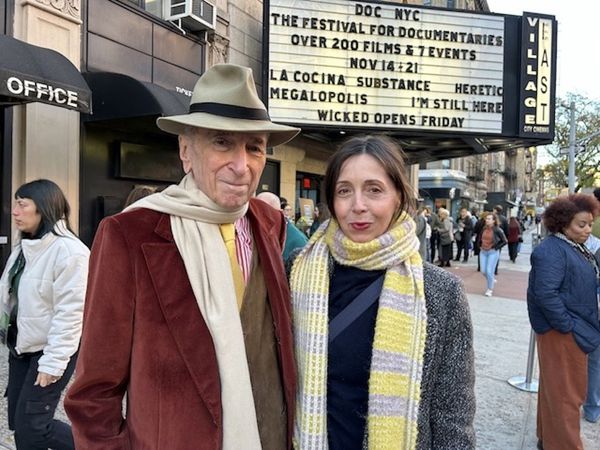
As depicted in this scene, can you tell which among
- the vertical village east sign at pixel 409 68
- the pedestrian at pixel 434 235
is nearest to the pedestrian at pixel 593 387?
the vertical village east sign at pixel 409 68

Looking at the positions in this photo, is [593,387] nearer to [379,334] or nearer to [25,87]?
[379,334]

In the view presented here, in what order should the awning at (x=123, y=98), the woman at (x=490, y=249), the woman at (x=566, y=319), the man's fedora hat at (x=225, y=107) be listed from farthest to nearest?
the woman at (x=490, y=249) → the awning at (x=123, y=98) → the woman at (x=566, y=319) → the man's fedora hat at (x=225, y=107)

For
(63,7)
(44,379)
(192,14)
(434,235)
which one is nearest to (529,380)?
(44,379)

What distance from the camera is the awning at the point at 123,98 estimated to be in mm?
6438

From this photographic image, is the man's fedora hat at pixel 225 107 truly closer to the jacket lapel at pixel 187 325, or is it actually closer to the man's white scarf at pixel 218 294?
the man's white scarf at pixel 218 294

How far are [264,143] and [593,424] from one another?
13.3 feet

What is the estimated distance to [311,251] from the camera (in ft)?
5.93

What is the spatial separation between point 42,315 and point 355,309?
76.4 inches

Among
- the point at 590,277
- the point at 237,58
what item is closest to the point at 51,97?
the point at 590,277

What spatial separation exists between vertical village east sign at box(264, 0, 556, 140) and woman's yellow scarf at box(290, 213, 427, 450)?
8.73 m

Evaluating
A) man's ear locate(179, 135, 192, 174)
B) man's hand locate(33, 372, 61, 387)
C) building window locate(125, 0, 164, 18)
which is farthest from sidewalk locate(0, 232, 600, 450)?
building window locate(125, 0, 164, 18)

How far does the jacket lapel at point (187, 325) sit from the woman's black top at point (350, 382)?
0.41m

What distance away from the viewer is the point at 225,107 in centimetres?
159

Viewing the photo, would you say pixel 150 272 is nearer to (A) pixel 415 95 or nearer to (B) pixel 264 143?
(B) pixel 264 143
